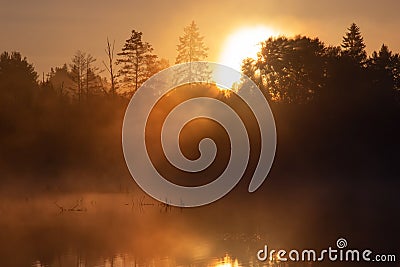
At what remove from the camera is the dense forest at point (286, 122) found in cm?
5084

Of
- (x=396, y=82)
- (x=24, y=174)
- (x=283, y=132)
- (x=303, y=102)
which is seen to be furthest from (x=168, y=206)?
(x=396, y=82)

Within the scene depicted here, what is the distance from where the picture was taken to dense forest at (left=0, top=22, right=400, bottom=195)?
167 ft

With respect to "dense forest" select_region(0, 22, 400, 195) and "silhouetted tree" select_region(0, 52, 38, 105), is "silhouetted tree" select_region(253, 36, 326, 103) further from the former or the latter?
"silhouetted tree" select_region(0, 52, 38, 105)

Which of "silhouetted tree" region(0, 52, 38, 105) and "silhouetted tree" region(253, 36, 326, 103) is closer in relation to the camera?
"silhouetted tree" region(0, 52, 38, 105)

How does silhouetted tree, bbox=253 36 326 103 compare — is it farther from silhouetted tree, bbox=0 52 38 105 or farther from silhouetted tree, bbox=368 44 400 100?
silhouetted tree, bbox=0 52 38 105

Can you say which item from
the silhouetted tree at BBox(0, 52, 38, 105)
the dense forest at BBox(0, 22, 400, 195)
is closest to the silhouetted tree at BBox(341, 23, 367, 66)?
the dense forest at BBox(0, 22, 400, 195)

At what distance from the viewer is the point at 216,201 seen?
42906 mm

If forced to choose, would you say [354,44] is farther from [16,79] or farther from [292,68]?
[16,79]

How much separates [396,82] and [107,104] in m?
25.0

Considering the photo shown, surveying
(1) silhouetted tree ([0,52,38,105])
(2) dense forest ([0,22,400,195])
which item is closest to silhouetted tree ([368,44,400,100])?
(2) dense forest ([0,22,400,195])

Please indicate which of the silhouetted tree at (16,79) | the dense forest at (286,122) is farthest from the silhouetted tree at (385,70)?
the silhouetted tree at (16,79)

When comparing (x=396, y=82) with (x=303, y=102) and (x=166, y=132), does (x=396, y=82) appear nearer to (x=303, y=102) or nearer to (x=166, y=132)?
(x=303, y=102)

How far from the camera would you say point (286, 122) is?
5778 cm

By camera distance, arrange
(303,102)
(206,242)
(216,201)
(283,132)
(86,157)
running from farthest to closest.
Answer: (303,102) < (283,132) < (86,157) < (216,201) < (206,242)
